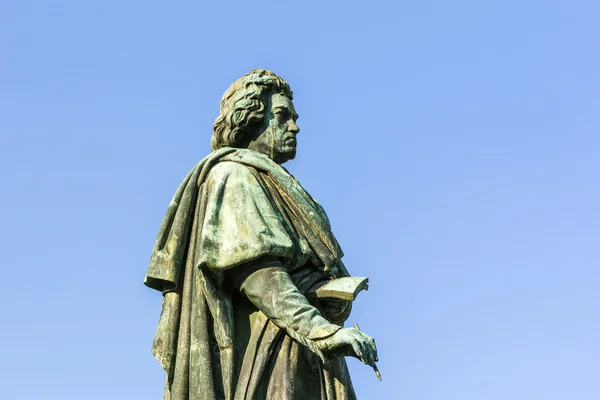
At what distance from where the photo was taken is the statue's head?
39.1ft

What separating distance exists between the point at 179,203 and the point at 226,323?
1.21 metres

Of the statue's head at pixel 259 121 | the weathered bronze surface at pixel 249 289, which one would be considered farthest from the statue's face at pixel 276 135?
the weathered bronze surface at pixel 249 289

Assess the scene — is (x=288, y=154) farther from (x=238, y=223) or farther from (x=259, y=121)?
(x=238, y=223)

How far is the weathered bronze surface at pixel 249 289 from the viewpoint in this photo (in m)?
10.8

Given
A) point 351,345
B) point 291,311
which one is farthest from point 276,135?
point 351,345

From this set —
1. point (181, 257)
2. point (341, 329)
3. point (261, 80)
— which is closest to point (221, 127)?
point (261, 80)

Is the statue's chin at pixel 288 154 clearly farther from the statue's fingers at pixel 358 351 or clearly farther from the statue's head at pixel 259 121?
the statue's fingers at pixel 358 351

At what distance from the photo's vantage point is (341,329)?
10.5 m

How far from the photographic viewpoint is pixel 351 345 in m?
10.4

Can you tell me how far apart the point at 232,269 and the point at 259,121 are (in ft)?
5.20

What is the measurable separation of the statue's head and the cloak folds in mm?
303

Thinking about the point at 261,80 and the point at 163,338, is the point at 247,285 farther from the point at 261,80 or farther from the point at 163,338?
the point at 261,80

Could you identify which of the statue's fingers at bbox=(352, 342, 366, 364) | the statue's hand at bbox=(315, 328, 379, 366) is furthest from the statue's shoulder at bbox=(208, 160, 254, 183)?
the statue's fingers at bbox=(352, 342, 366, 364)

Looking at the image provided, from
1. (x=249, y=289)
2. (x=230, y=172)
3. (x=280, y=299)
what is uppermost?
(x=230, y=172)
